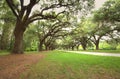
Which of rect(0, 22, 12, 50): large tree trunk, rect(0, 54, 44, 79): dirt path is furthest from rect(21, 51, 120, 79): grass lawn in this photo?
rect(0, 22, 12, 50): large tree trunk

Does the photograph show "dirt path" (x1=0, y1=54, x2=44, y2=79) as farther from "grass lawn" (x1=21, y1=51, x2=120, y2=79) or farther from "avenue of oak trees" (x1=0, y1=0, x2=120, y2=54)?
"avenue of oak trees" (x1=0, y1=0, x2=120, y2=54)

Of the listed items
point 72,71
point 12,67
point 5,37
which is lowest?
point 72,71

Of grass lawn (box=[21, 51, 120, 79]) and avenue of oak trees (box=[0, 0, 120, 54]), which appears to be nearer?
grass lawn (box=[21, 51, 120, 79])

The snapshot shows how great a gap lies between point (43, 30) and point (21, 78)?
1615 inches

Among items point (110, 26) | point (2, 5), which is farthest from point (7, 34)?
point (110, 26)

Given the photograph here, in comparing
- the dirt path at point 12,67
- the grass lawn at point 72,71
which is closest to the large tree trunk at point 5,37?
the dirt path at point 12,67

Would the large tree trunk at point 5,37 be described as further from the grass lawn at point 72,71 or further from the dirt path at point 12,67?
the grass lawn at point 72,71

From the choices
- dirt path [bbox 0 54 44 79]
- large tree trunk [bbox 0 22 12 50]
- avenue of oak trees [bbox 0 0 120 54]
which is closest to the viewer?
dirt path [bbox 0 54 44 79]

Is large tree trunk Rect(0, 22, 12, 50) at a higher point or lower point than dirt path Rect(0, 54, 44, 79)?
higher

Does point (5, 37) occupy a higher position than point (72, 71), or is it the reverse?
point (5, 37)

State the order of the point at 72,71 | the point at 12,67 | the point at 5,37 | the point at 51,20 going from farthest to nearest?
the point at 5,37 < the point at 51,20 < the point at 12,67 < the point at 72,71

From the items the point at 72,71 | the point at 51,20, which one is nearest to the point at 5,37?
the point at 51,20

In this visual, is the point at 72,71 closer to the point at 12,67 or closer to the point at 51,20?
the point at 12,67

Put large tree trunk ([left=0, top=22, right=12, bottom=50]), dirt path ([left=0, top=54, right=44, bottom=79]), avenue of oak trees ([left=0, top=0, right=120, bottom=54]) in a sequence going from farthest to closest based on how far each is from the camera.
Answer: large tree trunk ([left=0, top=22, right=12, bottom=50]), avenue of oak trees ([left=0, top=0, right=120, bottom=54]), dirt path ([left=0, top=54, right=44, bottom=79])
